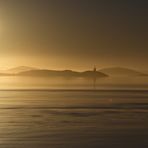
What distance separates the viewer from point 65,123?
45750 millimetres

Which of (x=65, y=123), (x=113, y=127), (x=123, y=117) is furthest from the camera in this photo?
(x=123, y=117)

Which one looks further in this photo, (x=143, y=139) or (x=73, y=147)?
(x=143, y=139)

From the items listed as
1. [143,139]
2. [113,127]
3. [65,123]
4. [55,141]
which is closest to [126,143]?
[143,139]

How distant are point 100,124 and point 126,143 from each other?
10208 mm

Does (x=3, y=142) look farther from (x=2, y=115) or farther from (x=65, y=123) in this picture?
(x=2, y=115)

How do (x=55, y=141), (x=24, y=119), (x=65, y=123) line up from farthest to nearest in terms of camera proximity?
(x=24, y=119) < (x=65, y=123) < (x=55, y=141)

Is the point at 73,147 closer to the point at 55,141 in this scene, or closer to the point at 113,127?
the point at 55,141

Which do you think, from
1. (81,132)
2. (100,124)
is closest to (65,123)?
(100,124)

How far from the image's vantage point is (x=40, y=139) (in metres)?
36.1

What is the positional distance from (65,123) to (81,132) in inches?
245

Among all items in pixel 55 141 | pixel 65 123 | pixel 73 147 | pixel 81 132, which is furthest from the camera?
pixel 65 123

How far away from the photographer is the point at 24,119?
48.7m

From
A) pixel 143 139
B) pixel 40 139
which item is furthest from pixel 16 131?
pixel 143 139

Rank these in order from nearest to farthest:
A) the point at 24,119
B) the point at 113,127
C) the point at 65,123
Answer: the point at 113,127
the point at 65,123
the point at 24,119
